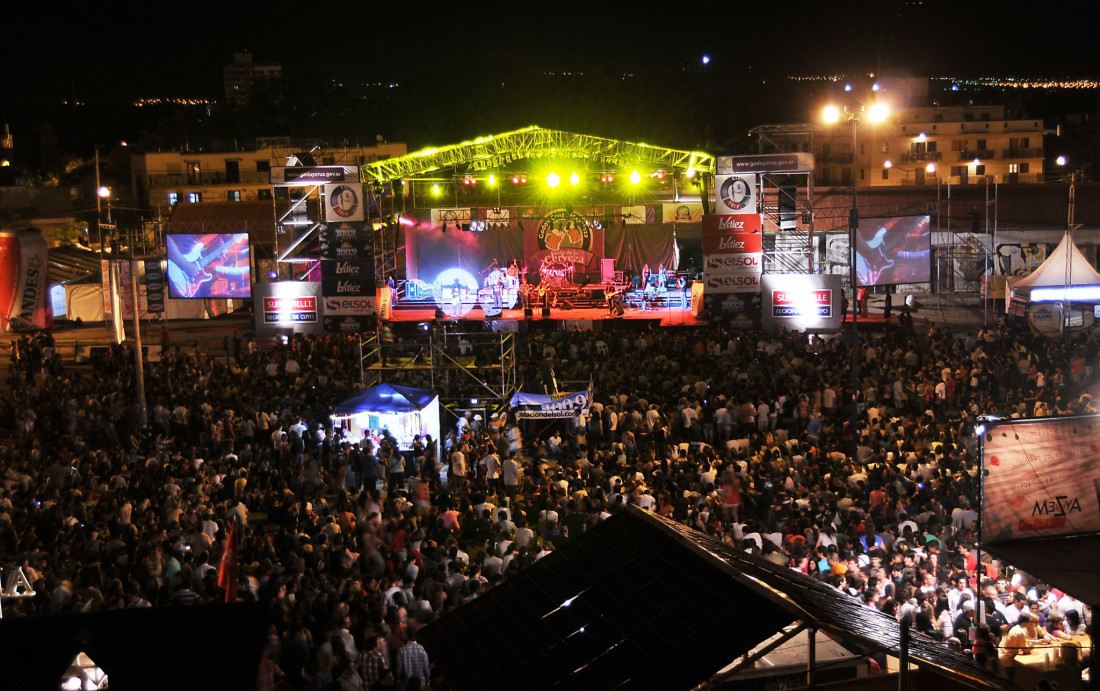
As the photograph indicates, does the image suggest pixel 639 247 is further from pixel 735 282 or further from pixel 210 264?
pixel 210 264

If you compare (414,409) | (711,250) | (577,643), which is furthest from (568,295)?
(577,643)

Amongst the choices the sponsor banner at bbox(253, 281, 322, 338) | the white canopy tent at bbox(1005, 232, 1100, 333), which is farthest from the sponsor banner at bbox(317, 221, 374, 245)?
the white canopy tent at bbox(1005, 232, 1100, 333)

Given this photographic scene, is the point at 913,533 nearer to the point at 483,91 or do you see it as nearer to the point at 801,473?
the point at 801,473

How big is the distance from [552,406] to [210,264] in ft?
46.1

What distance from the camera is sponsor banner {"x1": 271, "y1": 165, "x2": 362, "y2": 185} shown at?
24141 millimetres

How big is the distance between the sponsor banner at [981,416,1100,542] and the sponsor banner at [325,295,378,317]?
57.3 ft

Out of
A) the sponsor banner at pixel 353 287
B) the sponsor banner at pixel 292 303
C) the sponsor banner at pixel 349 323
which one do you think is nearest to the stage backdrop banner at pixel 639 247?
the sponsor banner at pixel 353 287

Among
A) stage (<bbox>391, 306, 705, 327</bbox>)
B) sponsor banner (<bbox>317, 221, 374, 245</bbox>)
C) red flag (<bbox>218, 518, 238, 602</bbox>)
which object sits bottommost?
red flag (<bbox>218, 518, 238, 602</bbox>)

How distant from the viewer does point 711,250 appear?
23516mm

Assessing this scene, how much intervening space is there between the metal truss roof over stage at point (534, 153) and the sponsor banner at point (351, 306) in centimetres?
340

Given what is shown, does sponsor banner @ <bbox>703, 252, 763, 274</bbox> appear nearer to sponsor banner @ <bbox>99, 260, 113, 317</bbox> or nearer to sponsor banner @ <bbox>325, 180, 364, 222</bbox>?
sponsor banner @ <bbox>325, 180, 364, 222</bbox>

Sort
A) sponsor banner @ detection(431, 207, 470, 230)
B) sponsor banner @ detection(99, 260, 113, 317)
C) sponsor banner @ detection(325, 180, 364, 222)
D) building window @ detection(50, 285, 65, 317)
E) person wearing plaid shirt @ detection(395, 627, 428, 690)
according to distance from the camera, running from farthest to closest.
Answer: building window @ detection(50, 285, 65, 317) → sponsor banner @ detection(99, 260, 113, 317) → sponsor banner @ detection(431, 207, 470, 230) → sponsor banner @ detection(325, 180, 364, 222) → person wearing plaid shirt @ detection(395, 627, 428, 690)

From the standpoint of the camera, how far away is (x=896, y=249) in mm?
25234

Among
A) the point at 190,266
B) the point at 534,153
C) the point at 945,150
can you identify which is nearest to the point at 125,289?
the point at 190,266
